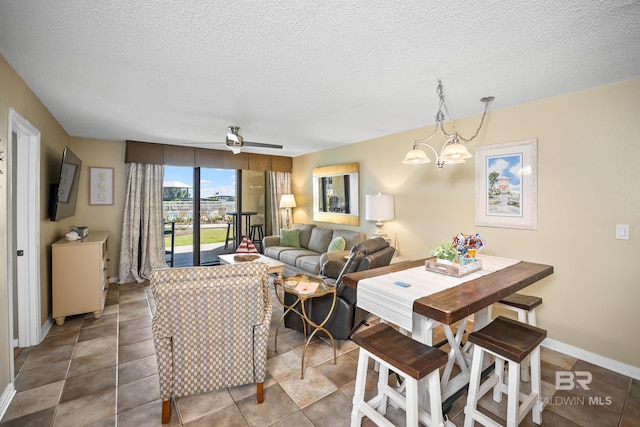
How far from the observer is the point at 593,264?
2.54m

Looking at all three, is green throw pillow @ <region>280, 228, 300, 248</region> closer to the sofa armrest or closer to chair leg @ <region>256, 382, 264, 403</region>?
the sofa armrest

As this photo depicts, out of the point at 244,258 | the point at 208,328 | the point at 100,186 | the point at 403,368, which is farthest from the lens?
the point at 100,186

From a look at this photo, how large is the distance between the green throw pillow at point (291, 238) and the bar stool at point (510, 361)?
155 inches

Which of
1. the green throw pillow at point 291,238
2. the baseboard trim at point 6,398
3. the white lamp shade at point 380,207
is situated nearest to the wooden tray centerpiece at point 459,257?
the white lamp shade at point 380,207

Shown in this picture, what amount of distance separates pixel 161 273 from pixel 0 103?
1669 mm

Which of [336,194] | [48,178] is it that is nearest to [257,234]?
[336,194]

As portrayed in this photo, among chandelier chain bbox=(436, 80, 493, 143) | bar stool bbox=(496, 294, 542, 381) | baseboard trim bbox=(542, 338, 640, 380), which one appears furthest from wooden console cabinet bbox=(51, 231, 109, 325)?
baseboard trim bbox=(542, 338, 640, 380)

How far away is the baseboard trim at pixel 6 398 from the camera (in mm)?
1892

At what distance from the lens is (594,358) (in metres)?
2.53

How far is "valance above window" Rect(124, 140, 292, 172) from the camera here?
4836mm

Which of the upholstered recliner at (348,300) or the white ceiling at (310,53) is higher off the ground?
the white ceiling at (310,53)

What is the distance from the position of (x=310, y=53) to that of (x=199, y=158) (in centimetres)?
409

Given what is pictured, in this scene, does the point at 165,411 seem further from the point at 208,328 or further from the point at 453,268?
the point at 453,268

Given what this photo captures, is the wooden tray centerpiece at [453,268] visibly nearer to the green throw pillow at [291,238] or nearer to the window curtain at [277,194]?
the green throw pillow at [291,238]
